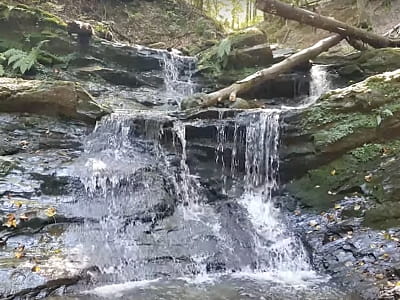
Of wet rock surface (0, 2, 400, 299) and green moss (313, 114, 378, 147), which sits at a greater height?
green moss (313, 114, 378, 147)

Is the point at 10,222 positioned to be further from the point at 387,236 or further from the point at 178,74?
the point at 178,74

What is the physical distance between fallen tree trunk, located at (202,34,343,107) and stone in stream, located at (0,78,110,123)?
Result: 210 cm

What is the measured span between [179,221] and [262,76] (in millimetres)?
4099

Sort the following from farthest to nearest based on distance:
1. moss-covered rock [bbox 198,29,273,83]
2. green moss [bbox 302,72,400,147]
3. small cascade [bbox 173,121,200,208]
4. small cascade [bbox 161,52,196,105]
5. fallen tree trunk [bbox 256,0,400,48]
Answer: small cascade [bbox 161,52,196,105] → moss-covered rock [bbox 198,29,273,83] → fallen tree trunk [bbox 256,0,400,48] → green moss [bbox 302,72,400,147] → small cascade [bbox 173,121,200,208]

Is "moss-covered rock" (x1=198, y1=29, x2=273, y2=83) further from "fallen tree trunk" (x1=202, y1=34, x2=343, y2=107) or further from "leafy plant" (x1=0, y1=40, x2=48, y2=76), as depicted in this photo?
"leafy plant" (x1=0, y1=40, x2=48, y2=76)

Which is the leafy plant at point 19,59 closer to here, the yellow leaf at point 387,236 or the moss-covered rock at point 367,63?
the moss-covered rock at point 367,63

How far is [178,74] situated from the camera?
11.3 metres

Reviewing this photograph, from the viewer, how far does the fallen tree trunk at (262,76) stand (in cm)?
813

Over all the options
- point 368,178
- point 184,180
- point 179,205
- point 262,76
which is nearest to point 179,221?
point 179,205

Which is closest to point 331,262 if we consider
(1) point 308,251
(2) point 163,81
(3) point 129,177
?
(1) point 308,251

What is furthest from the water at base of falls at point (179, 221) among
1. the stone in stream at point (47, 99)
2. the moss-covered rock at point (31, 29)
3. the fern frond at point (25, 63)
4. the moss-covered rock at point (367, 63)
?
the moss-covered rock at point (31, 29)

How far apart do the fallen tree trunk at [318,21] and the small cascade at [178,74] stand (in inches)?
115

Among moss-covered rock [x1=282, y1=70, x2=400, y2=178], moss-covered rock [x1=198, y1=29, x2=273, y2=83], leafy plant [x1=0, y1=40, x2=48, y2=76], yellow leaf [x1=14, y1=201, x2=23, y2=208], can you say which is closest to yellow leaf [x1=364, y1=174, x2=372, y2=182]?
moss-covered rock [x1=282, y1=70, x2=400, y2=178]

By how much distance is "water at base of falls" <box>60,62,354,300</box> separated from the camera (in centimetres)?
473
